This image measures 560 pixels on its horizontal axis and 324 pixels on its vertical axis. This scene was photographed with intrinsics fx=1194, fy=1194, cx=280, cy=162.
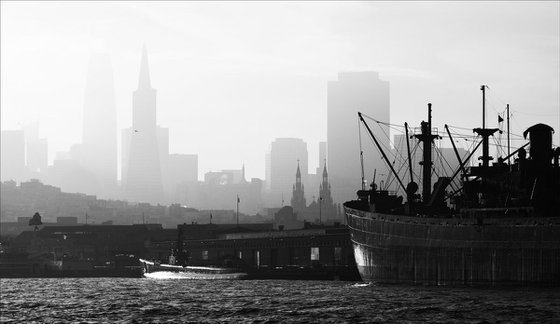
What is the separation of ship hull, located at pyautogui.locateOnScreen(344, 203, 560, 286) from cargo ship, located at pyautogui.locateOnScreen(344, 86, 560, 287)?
12cm

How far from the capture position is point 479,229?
14500cm

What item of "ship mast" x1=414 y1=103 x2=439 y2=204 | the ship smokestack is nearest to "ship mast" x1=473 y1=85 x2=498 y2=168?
"ship mast" x1=414 y1=103 x2=439 y2=204

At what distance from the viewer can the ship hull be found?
139 meters

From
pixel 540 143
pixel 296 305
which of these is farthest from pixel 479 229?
pixel 296 305

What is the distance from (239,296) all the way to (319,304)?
19850mm

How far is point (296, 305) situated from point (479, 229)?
93.3 ft

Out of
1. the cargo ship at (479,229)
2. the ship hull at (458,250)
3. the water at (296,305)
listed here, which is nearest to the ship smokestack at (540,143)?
the cargo ship at (479,229)

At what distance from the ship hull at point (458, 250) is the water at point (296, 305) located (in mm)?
2732

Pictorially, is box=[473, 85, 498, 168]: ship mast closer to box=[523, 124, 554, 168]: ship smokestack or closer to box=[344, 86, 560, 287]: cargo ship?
box=[344, 86, 560, 287]: cargo ship

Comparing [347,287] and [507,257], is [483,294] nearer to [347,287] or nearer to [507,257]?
[507,257]

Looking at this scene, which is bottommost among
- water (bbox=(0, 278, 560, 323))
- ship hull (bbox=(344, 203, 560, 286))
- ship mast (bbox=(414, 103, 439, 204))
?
water (bbox=(0, 278, 560, 323))

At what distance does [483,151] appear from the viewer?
173125 mm

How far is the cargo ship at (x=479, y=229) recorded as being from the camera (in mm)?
140125

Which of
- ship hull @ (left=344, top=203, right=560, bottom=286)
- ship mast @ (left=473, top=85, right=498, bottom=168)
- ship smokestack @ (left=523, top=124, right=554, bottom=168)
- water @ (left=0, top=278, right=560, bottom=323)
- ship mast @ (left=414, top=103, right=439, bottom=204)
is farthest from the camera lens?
ship mast @ (left=414, top=103, right=439, bottom=204)
